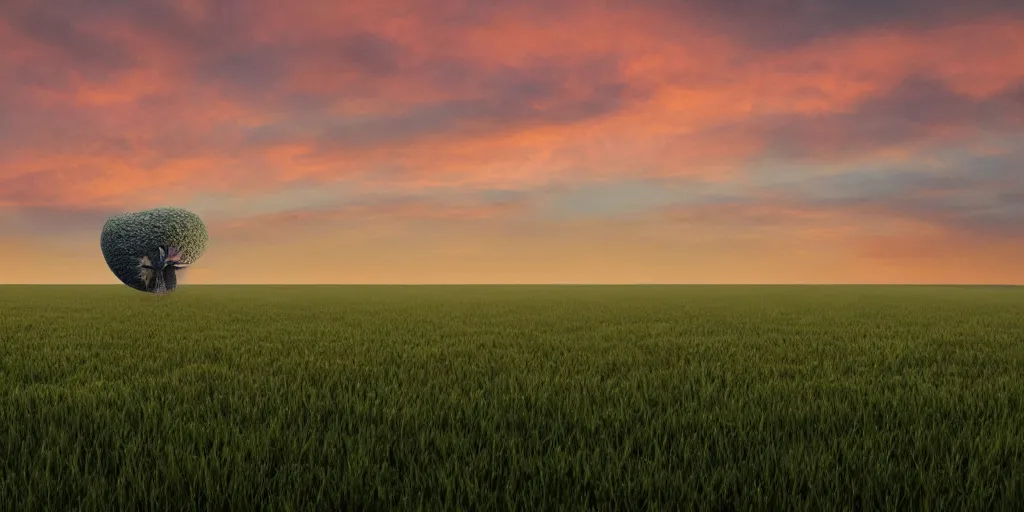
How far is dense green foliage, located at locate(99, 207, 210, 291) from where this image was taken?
3569cm

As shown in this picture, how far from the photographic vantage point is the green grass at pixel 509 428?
12.0ft

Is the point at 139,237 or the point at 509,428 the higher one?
the point at 139,237

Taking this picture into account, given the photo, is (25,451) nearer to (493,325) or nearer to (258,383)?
(258,383)

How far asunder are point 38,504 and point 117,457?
80cm

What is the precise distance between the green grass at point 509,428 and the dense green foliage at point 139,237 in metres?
28.5

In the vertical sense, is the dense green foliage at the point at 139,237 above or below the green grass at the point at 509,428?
above

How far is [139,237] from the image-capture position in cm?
3566

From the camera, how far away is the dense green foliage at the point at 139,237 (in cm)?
3569

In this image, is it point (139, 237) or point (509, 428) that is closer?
point (509, 428)

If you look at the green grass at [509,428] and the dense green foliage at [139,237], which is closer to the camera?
the green grass at [509,428]

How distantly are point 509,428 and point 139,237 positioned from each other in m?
37.7

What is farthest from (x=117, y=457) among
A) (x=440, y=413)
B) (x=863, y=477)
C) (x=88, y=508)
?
Answer: (x=863, y=477)

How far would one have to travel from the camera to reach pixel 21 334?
43.6ft

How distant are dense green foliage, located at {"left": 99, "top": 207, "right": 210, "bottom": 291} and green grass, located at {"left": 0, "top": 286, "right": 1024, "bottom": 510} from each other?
2846 cm
